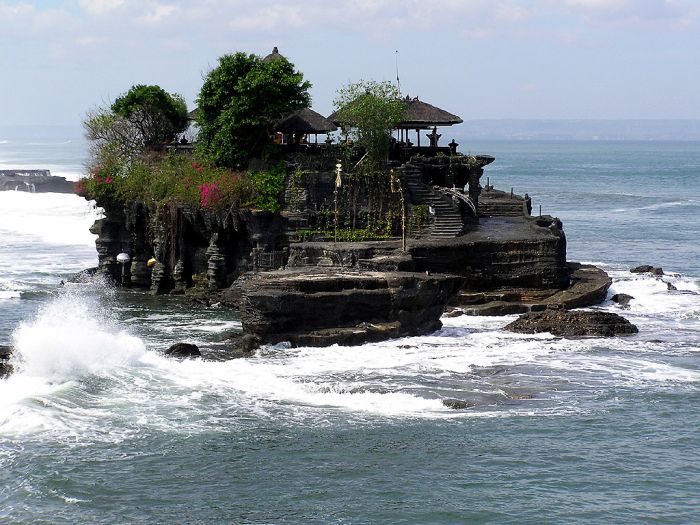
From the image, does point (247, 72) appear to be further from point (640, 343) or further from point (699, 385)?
point (699, 385)

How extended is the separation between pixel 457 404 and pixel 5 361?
49.4 feet

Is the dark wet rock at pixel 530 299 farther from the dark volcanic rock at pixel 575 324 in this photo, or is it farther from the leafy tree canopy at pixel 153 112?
the leafy tree canopy at pixel 153 112

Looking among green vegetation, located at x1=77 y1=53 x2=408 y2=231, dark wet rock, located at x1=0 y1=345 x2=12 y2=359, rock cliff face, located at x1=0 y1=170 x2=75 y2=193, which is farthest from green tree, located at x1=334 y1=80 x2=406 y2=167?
rock cliff face, located at x1=0 y1=170 x2=75 y2=193

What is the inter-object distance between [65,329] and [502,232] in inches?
872

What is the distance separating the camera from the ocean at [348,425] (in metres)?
27.3

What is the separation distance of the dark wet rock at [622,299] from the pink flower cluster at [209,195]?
1854 cm

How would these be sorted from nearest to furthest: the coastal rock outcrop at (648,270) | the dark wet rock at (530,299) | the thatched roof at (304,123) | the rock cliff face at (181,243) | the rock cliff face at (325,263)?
the rock cliff face at (325,263)
the dark wet rock at (530,299)
the rock cliff face at (181,243)
the thatched roof at (304,123)
the coastal rock outcrop at (648,270)

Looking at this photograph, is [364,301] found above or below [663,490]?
above

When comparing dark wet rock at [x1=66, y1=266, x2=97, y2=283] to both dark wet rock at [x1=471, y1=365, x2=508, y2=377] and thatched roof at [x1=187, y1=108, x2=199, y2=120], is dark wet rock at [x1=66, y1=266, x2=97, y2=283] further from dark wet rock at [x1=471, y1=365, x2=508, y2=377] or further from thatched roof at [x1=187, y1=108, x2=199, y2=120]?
dark wet rock at [x1=471, y1=365, x2=508, y2=377]

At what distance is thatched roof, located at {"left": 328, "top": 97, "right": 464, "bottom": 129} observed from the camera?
57.1 meters

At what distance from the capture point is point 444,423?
33.1 meters

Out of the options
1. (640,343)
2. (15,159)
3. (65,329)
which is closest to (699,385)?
A: (640,343)

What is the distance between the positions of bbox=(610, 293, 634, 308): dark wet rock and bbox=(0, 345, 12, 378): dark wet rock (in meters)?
26.1

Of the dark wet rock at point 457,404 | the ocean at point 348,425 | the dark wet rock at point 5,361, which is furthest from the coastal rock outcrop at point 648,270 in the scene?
the dark wet rock at point 5,361
